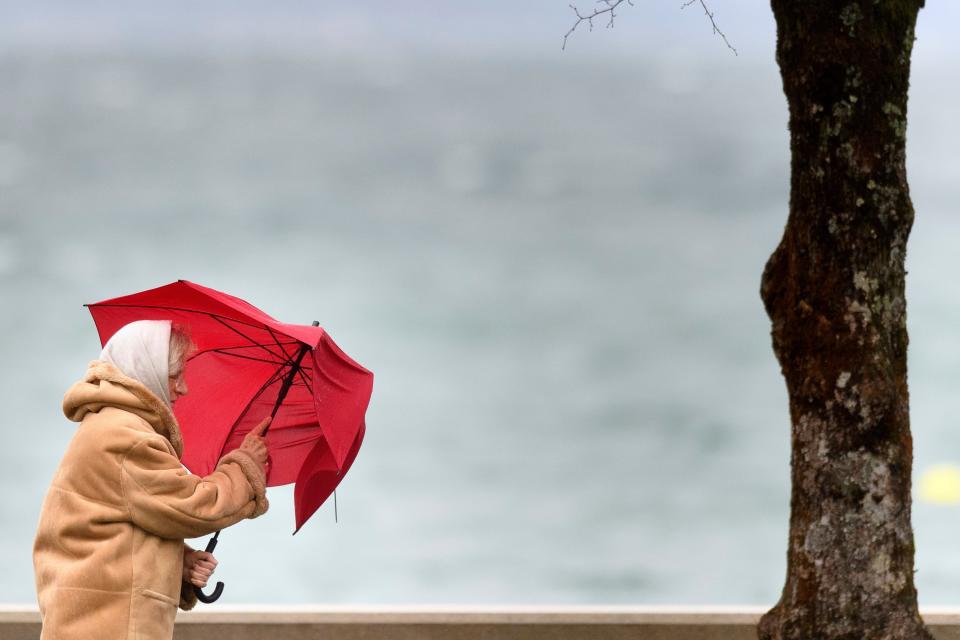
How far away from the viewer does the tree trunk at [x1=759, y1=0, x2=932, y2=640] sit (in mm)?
3580

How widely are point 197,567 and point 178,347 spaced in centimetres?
61

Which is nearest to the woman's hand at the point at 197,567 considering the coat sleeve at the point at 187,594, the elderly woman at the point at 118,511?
the coat sleeve at the point at 187,594

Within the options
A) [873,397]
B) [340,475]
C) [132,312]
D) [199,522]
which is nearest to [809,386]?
[873,397]

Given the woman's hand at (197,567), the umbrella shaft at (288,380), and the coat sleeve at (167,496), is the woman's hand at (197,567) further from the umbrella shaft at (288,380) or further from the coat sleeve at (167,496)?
the umbrella shaft at (288,380)

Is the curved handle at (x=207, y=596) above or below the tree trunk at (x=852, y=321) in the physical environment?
below

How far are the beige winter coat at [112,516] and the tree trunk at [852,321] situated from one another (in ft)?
5.61

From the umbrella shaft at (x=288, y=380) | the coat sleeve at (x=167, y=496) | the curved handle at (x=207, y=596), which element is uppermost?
the umbrella shaft at (x=288, y=380)

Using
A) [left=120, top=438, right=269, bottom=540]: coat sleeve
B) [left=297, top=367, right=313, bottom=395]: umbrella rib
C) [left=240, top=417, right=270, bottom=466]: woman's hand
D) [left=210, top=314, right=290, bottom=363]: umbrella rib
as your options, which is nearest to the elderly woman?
[left=120, top=438, right=269, bottom=540]: coat sleeve

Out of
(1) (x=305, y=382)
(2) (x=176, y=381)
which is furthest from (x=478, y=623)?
(2) (x=176, y=381)

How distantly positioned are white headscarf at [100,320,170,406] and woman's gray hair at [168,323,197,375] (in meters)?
0.02

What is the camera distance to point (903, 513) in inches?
142

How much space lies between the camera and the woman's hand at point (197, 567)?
3459 mm

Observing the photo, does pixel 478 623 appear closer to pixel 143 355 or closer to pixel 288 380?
pixel 288 380

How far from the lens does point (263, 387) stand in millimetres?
3928
